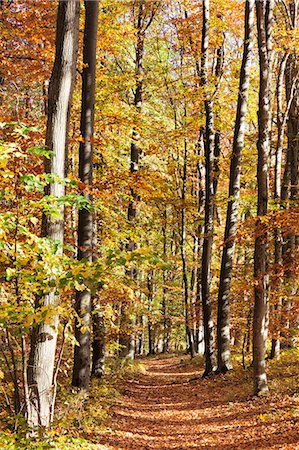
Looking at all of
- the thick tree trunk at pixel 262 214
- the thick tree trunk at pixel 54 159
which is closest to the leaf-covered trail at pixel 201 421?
the thick tree trunk at pixel 262 214

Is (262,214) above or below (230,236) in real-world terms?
above

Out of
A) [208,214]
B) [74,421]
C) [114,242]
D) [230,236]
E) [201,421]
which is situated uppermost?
[208,214]

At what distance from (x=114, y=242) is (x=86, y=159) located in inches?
163

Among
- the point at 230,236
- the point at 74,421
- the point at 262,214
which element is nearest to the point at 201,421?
the point at 74,421

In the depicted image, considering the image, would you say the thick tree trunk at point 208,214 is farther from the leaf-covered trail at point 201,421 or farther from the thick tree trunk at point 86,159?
the thick tree trunk at point 86,159

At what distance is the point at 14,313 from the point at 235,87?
14.5 metres

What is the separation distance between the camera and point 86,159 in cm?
980

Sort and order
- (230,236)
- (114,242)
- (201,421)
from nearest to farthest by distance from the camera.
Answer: (201,421) → (230,236) → (114,242)

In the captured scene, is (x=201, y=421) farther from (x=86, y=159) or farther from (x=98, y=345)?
(x=86, y=159)

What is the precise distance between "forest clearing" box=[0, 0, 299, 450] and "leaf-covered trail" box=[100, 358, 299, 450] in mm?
49

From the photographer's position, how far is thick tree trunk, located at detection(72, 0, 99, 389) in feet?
30.9

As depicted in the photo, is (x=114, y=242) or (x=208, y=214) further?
(x=208, y=214)

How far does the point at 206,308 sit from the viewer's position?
49.0 ft

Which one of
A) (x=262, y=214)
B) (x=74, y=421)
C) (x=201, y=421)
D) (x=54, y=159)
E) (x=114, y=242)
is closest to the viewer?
(x=54, y=159)
